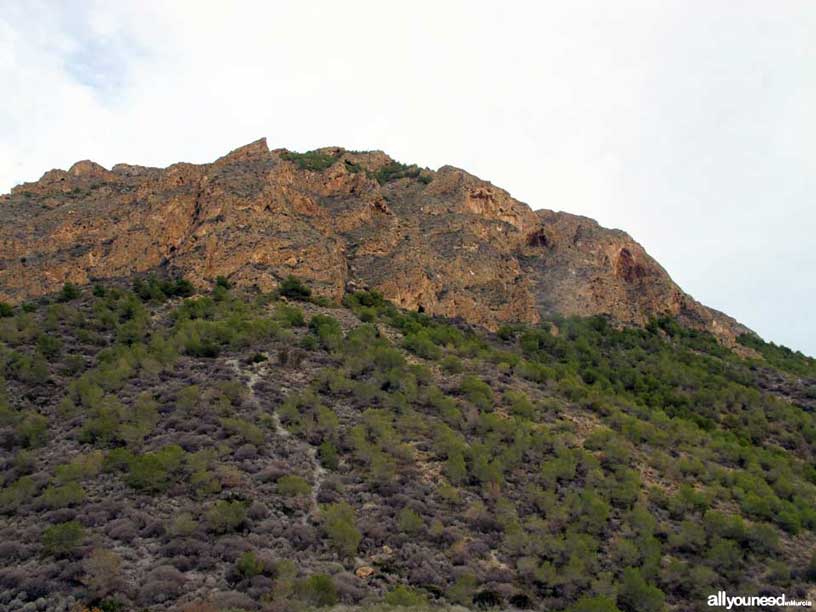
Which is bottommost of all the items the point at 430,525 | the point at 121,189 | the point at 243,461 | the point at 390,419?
the point at 430,525

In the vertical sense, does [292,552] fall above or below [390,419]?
below

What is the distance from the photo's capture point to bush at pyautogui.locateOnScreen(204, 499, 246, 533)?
67.0ft

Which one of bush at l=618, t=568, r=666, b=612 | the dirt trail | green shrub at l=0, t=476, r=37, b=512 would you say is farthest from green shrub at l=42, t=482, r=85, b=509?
bush at l=618, t=568, r=666, b=612

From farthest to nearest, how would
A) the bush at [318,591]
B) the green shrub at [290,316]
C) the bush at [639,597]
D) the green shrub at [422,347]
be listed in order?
1. the green shrub at [290,316]
2. the green shrub at [422,347]
3. the bush at [639,597]
4. the bush at [318,591]

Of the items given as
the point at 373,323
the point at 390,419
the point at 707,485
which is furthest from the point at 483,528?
the point at 373,323

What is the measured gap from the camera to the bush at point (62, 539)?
60.4 feet

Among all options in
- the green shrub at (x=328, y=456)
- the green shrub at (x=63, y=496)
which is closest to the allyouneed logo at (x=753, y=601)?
the green shrub at (x=328, y=456)

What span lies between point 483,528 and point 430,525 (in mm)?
2038

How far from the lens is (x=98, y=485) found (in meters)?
22.4

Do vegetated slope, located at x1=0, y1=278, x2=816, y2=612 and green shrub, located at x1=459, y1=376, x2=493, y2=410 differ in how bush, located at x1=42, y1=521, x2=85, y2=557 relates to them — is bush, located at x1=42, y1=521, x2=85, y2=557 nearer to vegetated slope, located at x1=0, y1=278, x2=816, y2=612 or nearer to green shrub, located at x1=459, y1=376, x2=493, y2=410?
vegetated slope, located at x1=0, y1=278, x2=816, y2=612

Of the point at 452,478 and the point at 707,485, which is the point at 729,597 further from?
the point at 452,478

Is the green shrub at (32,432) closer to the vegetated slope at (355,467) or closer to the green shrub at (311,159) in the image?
the vegetated slope at (355,467)

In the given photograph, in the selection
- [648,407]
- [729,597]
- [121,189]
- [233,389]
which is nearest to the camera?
[729,597]

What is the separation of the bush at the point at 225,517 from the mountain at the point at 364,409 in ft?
0.28
